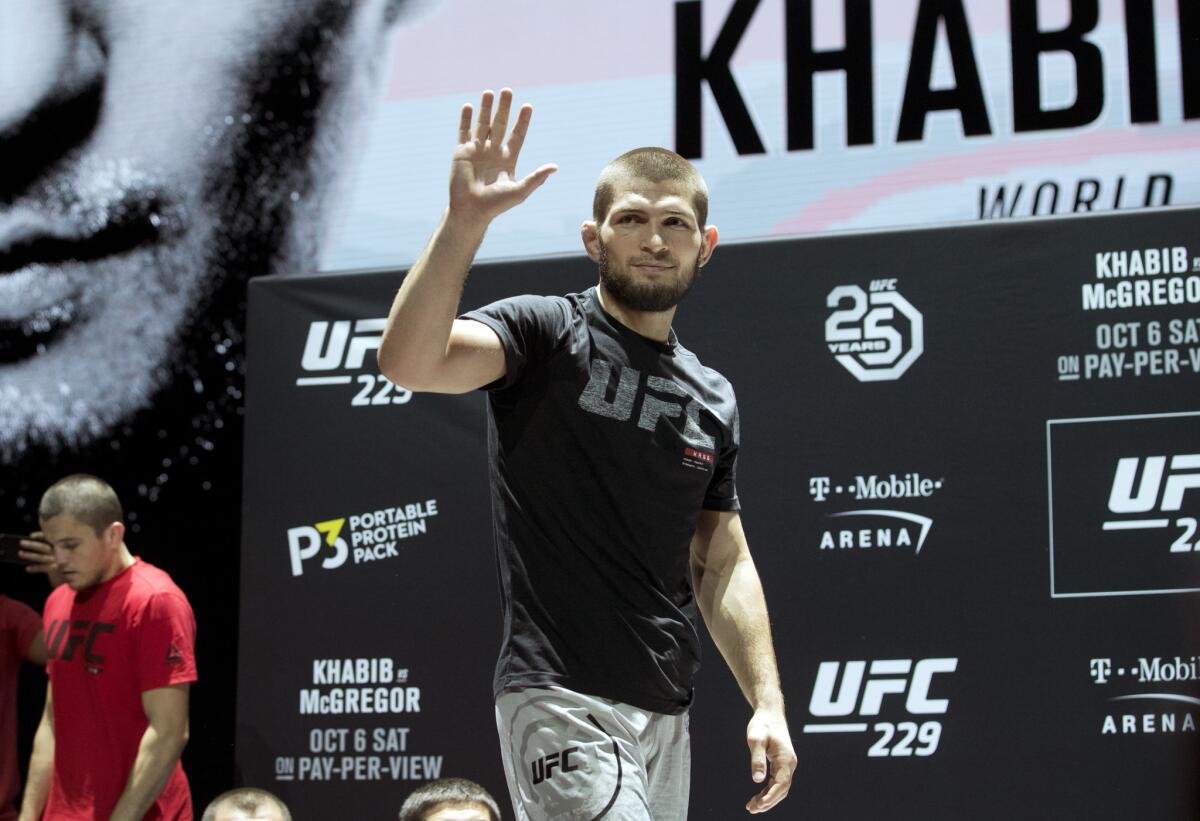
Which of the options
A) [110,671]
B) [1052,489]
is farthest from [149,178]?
[1052,489]

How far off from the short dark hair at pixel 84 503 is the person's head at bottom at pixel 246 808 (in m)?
1.42

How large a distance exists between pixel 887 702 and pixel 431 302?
7.15 ft

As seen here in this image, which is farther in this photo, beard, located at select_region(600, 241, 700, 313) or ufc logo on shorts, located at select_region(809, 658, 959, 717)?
ufc logo on shorts, located at select_region(809, 658, 959, 717)

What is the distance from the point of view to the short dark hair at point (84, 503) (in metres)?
4.27

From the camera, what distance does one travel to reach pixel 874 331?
3848 mm

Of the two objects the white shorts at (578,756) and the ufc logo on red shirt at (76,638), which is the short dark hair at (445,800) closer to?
the white shorts at (578,756)

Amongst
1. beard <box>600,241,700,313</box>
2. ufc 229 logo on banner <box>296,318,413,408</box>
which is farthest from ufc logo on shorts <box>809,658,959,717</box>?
beard <box>600,241,700,313</box>

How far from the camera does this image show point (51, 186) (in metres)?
5.33

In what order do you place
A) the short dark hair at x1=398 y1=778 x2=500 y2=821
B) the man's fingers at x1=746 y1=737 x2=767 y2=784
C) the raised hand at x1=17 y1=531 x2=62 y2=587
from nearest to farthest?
the man's fingers at x1=746 y1=737 x2=767 y2=784
the short dark hair at x1=398 y1=778 x2=500 y2=821
the raised hand at x1=17 y1=531 x2=62 y2=587

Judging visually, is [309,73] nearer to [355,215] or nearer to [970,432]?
[355,215]

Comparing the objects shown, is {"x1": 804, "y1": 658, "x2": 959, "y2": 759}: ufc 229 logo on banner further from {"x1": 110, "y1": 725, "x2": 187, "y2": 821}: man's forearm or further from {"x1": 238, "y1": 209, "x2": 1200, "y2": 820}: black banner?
{"x1": 110, "y1": 725, "x2": 187, "y2": 821}: man's forearm

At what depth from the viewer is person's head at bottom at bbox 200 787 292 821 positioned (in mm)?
3041

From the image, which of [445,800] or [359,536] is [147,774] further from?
[445,800]

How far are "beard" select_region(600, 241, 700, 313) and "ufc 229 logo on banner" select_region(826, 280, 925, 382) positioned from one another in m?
1.59
